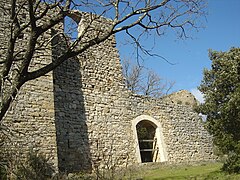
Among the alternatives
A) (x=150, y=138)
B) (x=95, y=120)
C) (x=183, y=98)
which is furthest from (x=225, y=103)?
(x=183, y=98)

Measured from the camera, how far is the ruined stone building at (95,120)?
333 inches

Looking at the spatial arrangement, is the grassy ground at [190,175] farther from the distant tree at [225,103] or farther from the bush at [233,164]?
the distant tree at [225,103]

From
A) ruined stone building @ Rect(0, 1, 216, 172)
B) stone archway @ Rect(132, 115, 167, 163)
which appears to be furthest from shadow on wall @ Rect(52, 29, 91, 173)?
stone archway @ Rect(132, 115, 167, 163)

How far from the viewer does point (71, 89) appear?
1116cm

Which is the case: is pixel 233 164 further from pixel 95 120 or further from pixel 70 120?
pixel 70 120

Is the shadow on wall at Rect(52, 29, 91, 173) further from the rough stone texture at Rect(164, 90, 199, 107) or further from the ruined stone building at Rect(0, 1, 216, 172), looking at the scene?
the rough stone texture at Rect(164, 90, 199, 107)

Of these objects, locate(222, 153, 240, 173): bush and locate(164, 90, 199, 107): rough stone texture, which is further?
locate(164, 90, 199, 107): rough stone texture

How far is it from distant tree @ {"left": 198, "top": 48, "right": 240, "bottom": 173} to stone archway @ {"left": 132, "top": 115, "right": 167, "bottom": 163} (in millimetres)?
4771

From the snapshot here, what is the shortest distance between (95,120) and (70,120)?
1244 mm

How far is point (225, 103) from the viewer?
8.22 metres

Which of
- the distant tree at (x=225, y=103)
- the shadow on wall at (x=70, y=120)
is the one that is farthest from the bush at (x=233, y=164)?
the shadow on wall at (x=70, y=120)

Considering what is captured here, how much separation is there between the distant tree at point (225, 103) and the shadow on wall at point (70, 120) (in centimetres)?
456

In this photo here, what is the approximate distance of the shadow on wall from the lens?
1009 centimetres

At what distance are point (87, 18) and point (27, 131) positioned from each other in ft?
21.4
